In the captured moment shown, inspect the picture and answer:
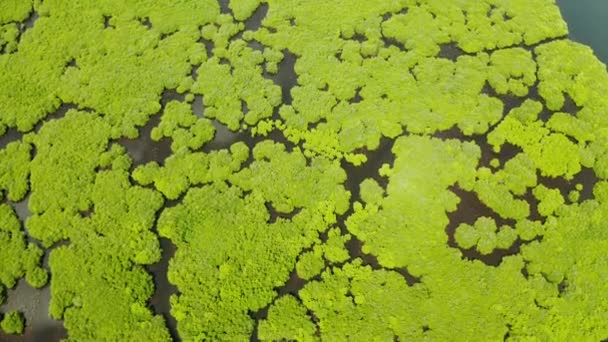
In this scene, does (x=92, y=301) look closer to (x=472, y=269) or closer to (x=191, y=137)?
(x=191, y=137)

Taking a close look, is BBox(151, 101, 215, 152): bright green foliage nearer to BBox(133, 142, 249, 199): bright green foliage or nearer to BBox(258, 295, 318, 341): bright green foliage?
BBox(133, 142, 249, 199): bright green foliage

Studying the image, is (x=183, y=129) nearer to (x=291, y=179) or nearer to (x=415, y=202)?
(x=291, y=179)

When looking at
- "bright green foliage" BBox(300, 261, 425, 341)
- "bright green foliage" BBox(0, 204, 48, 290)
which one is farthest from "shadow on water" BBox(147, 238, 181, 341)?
"bright green foliage" BBox(300, 261, 425, 341)

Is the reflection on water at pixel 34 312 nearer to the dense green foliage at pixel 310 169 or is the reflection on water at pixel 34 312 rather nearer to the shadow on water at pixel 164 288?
the dense green foliage at pixel 310 169

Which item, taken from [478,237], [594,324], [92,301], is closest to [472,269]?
[478,237]

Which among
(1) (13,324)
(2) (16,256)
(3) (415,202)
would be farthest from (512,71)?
(1) (13,324)
